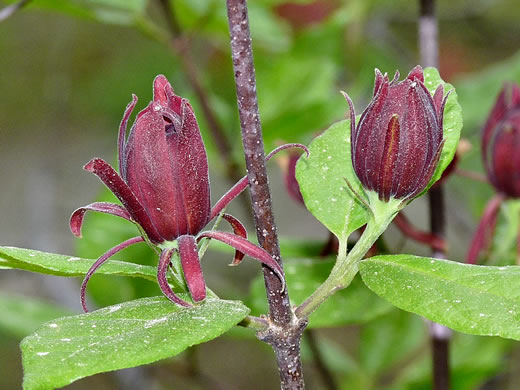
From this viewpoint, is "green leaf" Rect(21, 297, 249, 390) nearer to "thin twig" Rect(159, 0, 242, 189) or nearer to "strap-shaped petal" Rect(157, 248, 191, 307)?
"strap-shaped petal" Rect(157, 248, 191, 307)

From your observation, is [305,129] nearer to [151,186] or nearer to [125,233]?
[125,233]

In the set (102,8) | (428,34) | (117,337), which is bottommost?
(117,337)

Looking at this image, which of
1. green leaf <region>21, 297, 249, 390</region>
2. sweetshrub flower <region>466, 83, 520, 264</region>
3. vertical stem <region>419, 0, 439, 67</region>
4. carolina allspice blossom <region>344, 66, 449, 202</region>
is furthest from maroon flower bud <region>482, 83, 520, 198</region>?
green leaf <region>21, 297, 249, 390</region>

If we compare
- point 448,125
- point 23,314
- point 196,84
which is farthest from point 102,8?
point 448,125

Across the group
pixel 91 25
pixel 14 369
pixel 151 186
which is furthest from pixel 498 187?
pixel 91 25

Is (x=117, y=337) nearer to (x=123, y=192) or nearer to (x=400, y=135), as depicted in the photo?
(x=123, y=192)

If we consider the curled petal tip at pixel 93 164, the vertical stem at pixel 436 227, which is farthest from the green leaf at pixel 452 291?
the vertical stem at pixel 436 227

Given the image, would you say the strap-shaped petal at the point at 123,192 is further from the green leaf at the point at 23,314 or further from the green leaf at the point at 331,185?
the green leaf at the point at 23,314
